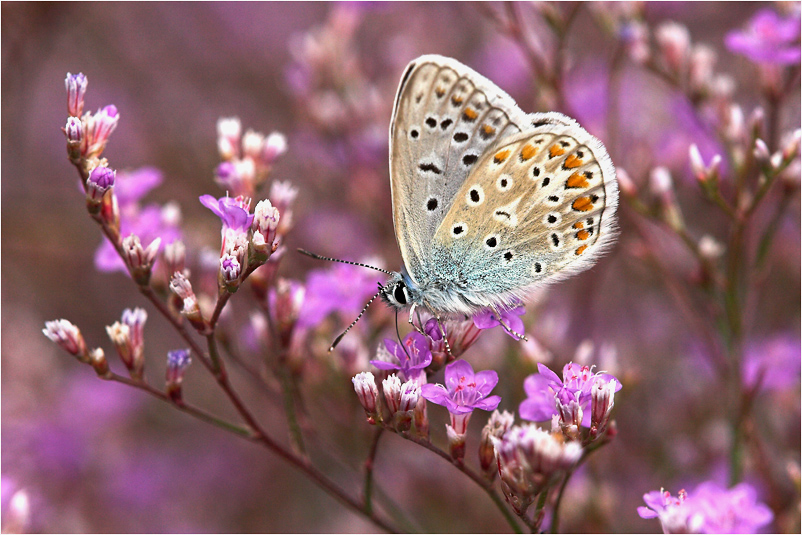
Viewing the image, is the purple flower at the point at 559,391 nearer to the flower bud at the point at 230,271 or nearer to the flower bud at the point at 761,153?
the flower bud at the point at 230,271

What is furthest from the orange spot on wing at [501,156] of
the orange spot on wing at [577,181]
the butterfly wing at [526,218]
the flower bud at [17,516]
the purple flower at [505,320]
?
the flower bud at [17,516]

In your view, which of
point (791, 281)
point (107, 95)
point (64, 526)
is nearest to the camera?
point (64, 526)

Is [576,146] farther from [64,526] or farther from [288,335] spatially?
[64,526]

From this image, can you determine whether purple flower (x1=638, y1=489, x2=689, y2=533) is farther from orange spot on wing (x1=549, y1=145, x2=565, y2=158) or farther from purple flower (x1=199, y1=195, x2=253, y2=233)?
purple flower (x1=199, y1=195, x2=253, y2=233)

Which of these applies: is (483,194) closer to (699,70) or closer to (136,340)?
(136,340)

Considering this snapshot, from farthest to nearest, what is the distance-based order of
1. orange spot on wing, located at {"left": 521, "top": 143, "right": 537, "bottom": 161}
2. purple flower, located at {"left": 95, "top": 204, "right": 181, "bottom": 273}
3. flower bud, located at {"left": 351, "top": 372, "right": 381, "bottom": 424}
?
purple flower, located at {"left": 95, "top": 204, "right": 181, "bottom": 273} < orange spot on wing, located at {"left": 521, "top": 143, "right": 537, "bottom": 161} < flower bud, located at {"left": 351, "top": 372, "right": 381, "bottom": 424}

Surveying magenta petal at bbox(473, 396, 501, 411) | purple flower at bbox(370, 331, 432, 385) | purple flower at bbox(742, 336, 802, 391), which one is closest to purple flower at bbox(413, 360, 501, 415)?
magenta petal at bbox(473, 396, 501, 411)

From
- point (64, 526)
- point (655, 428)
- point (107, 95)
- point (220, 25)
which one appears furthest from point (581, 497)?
point (220, 25)
